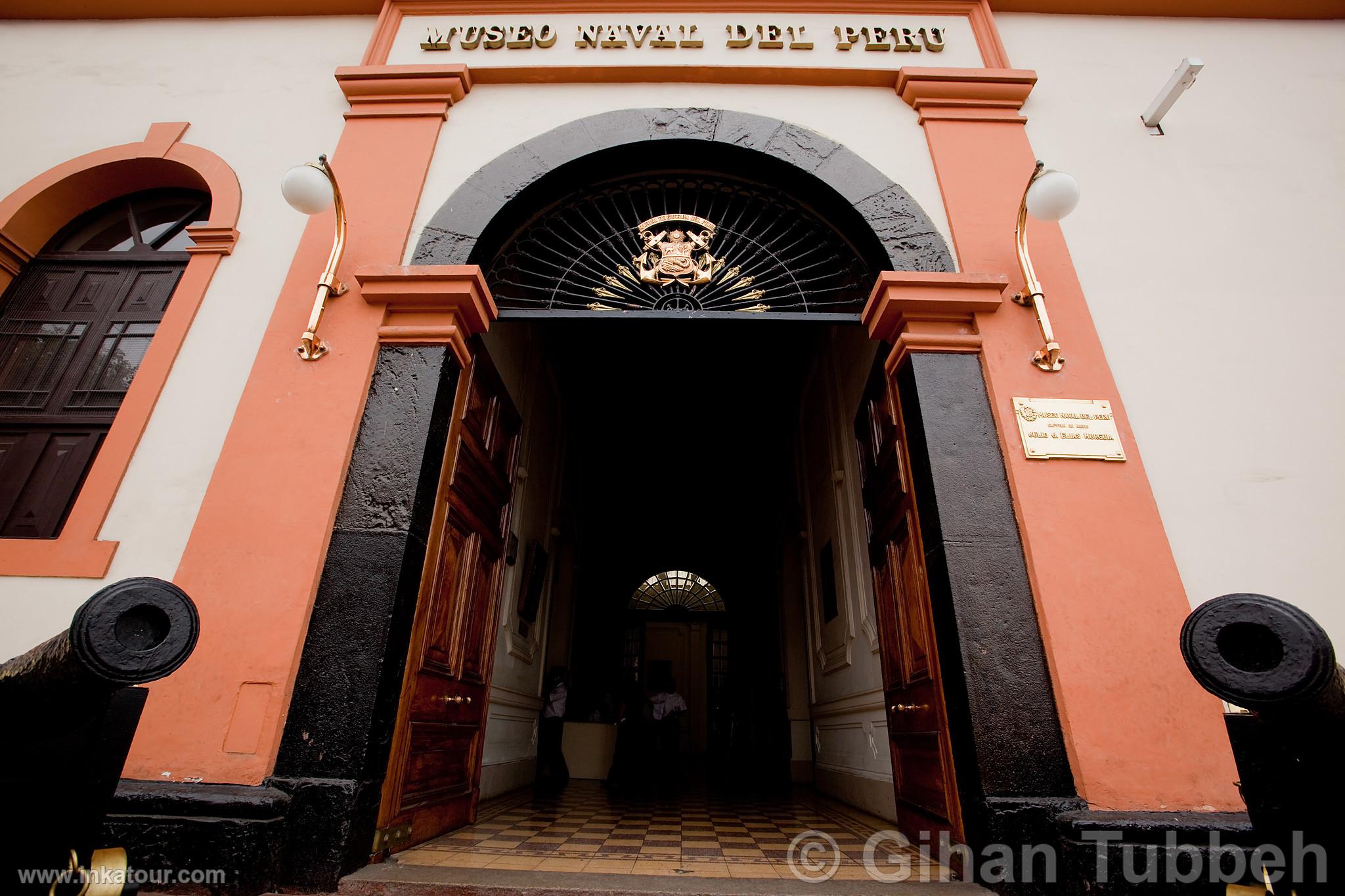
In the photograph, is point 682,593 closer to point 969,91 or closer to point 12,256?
point 969,91

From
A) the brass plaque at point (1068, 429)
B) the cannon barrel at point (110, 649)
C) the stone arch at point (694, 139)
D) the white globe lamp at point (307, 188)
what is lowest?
the cannon barrel at point (110, 649)

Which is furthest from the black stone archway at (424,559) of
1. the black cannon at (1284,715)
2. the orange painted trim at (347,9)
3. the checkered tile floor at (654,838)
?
the orange painted trim at (347,9)

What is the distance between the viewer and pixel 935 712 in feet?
9.50

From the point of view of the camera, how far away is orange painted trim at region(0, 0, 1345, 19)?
4.39 m

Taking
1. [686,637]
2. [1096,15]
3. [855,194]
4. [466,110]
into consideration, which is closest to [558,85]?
[466,110]

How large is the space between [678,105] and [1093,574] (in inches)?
141

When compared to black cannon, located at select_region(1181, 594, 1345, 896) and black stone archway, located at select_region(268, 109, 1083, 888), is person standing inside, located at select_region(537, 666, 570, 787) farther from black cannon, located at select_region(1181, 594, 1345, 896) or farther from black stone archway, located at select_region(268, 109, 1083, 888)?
black cannon, located at select_region(1181, 594, 1345, 896)

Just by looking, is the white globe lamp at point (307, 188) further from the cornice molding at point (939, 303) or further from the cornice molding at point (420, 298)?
the cornice molding at point (939, 303)

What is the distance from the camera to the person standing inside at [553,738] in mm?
6121

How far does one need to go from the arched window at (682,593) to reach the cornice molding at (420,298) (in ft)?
28.8

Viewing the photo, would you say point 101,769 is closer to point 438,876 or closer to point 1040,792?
point 438,876

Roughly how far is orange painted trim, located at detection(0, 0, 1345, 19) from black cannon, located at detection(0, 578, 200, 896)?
4.72 m

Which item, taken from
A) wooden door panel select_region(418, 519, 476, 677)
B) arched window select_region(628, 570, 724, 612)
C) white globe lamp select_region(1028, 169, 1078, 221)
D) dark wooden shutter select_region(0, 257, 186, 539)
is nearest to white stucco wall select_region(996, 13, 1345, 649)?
white globe lamp select_region(1028, 169, 1078, 221)

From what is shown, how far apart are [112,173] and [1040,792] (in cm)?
611
